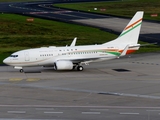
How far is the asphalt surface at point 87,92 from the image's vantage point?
4219 centimetres

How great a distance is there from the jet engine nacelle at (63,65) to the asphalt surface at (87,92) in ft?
2.10

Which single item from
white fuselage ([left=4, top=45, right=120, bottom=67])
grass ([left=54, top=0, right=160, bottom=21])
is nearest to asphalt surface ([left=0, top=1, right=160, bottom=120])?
white fuselage ([left=4, top=45, right=120, bottom=67])

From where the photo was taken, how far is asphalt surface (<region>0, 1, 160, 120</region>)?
138 ft

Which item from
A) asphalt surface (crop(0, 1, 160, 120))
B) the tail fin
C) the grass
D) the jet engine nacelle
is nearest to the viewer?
asphalt surface (crop(0, 1, 160, 120))

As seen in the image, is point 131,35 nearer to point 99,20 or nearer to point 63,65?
point 63,65

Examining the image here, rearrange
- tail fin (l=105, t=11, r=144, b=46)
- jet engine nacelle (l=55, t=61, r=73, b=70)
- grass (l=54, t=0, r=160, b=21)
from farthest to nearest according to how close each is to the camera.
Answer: grass (l=54, t=0, r=160, b=21) → tail fin (l=105, t=11, r=144, b=46) → jet engine nacelle (l=55, t=61, r=73, b=70)

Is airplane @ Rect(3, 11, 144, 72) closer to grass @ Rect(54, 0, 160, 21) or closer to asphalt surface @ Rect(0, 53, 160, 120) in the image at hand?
asphalt surface @ Rect(0, 53, 160, 120)

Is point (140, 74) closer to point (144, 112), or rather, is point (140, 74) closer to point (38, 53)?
point (38, 53)

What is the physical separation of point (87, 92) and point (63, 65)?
43.0ft

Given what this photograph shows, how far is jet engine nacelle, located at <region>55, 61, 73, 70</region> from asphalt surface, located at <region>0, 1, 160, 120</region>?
2.10 ft

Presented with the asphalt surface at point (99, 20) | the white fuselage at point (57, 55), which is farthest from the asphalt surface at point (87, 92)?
the asphalt surface at point (99, 20)

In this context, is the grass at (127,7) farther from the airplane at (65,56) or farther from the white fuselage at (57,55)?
the white fuselage at (57,55)

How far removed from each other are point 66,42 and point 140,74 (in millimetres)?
34090

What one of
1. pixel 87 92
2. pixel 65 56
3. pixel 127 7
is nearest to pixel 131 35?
pixel 65 56
